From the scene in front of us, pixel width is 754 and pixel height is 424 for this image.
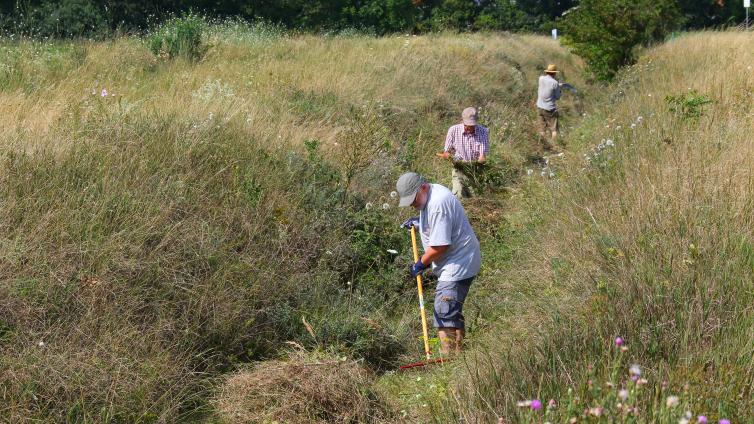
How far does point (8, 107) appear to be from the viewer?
7.65 metres

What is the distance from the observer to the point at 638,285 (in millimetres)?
4938

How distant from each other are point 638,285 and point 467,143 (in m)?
5.46

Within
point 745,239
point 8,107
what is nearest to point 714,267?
point 745,239

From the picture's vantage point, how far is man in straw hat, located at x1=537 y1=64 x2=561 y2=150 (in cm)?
1539

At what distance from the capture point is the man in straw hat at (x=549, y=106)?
15.4m

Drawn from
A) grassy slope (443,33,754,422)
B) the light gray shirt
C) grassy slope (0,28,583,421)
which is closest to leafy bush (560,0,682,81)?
the light gray shirt

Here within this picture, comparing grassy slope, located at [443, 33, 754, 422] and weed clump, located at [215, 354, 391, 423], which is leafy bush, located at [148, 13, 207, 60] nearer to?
grassy slope, located at [443, 33, 754, 422]

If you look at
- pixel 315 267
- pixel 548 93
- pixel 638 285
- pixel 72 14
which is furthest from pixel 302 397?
pixel 72 14

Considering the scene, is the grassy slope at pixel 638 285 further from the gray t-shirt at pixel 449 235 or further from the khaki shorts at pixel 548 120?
the khaki shorts at pixel 548 120

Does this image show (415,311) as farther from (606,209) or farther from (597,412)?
(597,412)

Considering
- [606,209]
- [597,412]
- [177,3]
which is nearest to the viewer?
[597,412]

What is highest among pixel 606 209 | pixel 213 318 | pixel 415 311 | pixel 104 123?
pixel 104 123

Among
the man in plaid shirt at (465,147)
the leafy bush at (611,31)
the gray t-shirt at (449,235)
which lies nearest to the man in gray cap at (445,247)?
the gray t-shirt at (449,235)

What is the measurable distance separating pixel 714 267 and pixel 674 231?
0.79m
